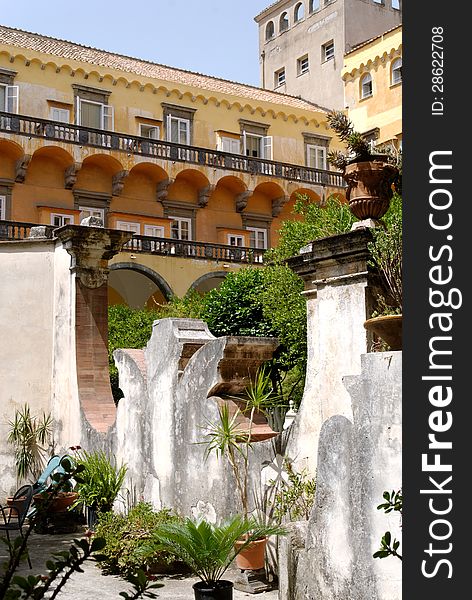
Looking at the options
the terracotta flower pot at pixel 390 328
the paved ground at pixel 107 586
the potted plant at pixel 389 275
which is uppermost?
the potted plant at pixel 389 275

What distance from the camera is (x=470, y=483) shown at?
3.78 metres

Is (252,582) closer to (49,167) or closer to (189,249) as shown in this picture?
(189,249)

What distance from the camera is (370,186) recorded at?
6.81 metres

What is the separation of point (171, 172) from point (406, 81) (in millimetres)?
26748

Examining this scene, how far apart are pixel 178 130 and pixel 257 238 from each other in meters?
5.41

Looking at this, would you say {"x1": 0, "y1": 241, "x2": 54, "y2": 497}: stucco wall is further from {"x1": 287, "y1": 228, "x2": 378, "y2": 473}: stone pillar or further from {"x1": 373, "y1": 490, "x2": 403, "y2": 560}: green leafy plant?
{"x1": 373, "y1": 490, "x2": 403, "y2": 560}: green leafy plant

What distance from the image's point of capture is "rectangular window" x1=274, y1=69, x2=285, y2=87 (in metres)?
41.7

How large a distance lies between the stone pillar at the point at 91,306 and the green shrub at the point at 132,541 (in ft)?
9.40

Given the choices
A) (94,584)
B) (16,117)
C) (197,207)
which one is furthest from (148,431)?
(197,207)

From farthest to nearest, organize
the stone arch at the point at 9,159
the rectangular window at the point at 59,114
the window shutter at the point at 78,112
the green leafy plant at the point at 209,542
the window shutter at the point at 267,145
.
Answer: the window shutter at the point at 267,145 → the window shutter at the point at 78,112 → the rectangular window at the point at 59,114 → the stone arch at the point at 9,159 → the green leafy plant at the point at 209,542

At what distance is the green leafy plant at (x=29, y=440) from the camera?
11492 millimetres

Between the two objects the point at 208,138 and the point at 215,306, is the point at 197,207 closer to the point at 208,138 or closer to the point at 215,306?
the point at 208,138

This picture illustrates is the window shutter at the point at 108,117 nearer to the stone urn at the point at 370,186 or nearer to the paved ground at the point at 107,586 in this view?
the paved ground at the point at 107,586

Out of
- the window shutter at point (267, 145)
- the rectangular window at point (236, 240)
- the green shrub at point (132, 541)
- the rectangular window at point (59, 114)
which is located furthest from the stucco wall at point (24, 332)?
the window shutter at point (267, 145)
